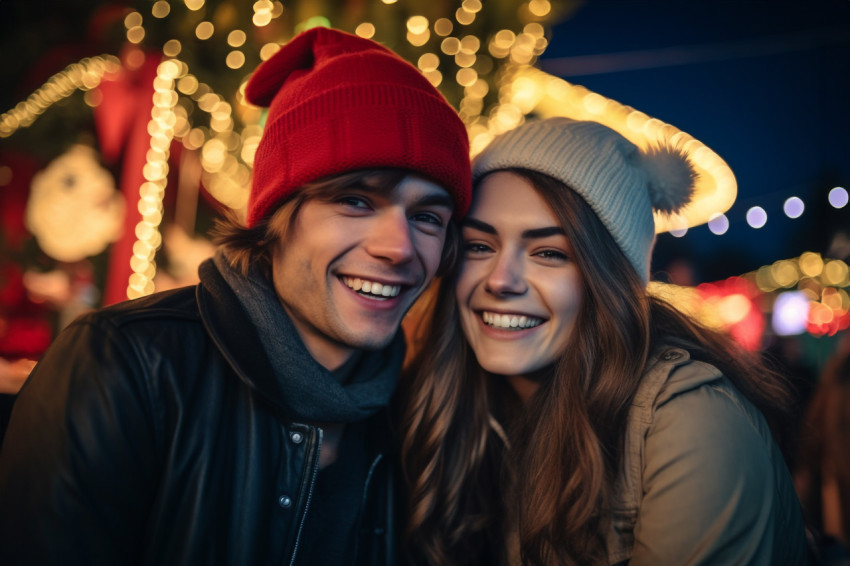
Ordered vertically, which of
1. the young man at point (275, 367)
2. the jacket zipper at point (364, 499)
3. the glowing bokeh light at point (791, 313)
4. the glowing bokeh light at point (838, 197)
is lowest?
the jacket zipper at point (364, 499)

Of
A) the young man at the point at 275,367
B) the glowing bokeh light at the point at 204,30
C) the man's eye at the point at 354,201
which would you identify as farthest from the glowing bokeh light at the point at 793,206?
the man's eye at the point at 354,201

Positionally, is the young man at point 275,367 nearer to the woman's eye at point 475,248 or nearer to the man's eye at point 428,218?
the man's eye at point 428,218

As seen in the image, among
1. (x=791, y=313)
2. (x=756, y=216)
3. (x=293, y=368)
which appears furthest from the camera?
(x=791, y=313)

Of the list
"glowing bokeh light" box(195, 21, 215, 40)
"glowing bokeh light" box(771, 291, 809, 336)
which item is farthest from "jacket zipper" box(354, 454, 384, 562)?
"glowing bokeh light" box(771, 291, 809, 336)

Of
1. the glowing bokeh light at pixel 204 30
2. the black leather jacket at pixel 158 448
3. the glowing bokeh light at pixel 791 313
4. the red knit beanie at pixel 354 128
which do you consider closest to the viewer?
the black leather jacket at pixel 158 448

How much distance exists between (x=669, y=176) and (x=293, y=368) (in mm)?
1875

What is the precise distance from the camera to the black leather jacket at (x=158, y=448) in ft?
4.67

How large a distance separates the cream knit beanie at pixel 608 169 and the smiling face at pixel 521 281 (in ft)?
0.44

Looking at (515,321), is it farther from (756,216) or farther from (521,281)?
(756,216)

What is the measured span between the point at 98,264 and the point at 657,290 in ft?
14.6

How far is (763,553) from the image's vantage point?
66.6 inches

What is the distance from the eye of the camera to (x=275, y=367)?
1.85 metres

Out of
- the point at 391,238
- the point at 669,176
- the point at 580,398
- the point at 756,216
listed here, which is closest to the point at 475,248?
the point at 391,238

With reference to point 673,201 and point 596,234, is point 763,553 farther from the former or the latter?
point 673,201
